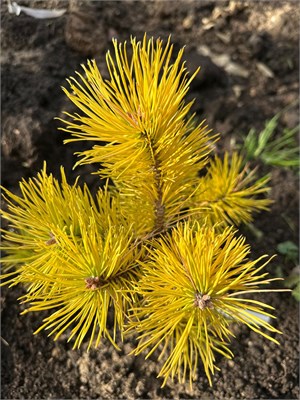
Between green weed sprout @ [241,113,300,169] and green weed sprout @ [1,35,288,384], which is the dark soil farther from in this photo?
green weed sprout @ [1,35,288,384]

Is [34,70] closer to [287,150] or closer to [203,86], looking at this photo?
[203,86]

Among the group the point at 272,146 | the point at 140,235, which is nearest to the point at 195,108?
the point at 272,146

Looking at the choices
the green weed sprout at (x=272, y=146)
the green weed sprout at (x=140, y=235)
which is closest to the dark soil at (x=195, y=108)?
the green weed sprout at (x=272, y=146)

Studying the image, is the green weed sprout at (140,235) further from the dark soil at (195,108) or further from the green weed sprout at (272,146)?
the green weed sprout at (272,146)

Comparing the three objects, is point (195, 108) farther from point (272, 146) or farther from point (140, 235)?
A: point (140, 235)

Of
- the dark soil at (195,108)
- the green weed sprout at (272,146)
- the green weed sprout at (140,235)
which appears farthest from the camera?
the green weed sprout at (272,146)

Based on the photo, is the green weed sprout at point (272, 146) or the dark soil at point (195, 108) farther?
the green weed sprout at point (272, 146)

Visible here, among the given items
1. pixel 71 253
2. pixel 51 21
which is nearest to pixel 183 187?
pixel 71 253

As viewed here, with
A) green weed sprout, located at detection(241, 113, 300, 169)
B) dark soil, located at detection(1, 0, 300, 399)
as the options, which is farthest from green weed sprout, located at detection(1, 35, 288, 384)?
green weed sprout, located at detection(241, 113, 300, 169)
